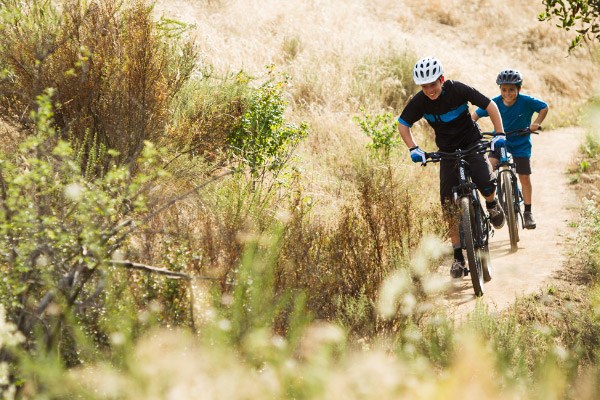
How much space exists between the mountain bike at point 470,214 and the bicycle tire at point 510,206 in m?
1.08

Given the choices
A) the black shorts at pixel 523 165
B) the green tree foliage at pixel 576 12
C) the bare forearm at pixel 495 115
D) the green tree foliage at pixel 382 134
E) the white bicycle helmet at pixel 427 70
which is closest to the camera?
the green tree foliage at pixel 576 12

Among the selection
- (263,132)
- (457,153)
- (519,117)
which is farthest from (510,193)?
(263,132)

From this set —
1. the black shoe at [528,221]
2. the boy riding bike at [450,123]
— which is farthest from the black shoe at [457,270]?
the black shoe at [528,221]

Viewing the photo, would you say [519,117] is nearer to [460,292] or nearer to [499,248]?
[499,248]

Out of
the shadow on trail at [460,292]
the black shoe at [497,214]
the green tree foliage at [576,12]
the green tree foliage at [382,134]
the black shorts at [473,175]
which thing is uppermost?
the green tree foliage at [576,12]

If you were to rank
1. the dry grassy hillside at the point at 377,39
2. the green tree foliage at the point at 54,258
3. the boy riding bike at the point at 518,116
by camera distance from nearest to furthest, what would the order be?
the green tree foliage at the point at 54,258
the boy riding bike at the point at 518,116
the dry grassy hillside at the point at 377,39

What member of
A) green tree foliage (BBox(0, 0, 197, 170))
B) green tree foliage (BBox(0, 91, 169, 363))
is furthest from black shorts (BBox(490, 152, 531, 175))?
green tree foliage (BBox(0, 91, 169, 363))

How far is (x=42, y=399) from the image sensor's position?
3332mm

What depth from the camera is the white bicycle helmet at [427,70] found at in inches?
228

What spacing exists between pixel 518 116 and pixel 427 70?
242cm

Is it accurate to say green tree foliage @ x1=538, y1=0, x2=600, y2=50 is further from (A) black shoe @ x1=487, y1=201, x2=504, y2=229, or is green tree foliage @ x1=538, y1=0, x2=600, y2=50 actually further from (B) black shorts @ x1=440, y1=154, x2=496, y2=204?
(A) black shoe @ x1=487, y1=201, x2=504, y2=229

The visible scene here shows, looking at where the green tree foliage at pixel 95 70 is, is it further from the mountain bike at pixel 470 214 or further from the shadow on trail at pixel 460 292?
the shadow on trail at pixel 460 292

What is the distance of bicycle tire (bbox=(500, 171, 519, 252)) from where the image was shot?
7.46 meters

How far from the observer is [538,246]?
307 inches
